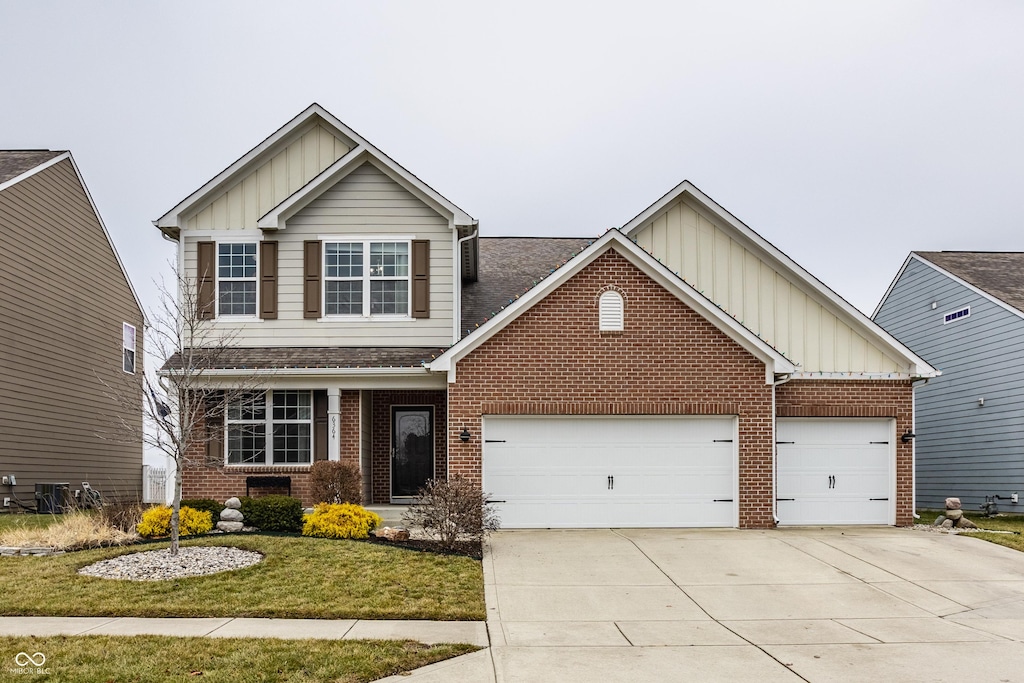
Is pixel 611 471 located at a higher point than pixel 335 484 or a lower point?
higher

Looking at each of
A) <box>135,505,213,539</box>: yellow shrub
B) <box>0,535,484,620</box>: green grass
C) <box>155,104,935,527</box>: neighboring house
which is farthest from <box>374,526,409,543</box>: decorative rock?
<box>135,505,213,539</box>: yellow shrub

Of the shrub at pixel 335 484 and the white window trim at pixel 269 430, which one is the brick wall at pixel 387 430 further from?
the shrub at pixel 335 484

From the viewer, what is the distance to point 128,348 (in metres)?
27.1

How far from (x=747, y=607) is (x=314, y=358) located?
9.81 metres

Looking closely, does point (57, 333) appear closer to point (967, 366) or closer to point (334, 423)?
point (334, 423)

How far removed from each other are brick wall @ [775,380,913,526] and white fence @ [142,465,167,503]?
19.0m

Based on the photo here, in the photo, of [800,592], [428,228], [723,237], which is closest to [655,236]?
[723,237]

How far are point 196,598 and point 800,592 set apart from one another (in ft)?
24.2

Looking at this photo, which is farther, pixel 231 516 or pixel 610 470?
pixel 610 470

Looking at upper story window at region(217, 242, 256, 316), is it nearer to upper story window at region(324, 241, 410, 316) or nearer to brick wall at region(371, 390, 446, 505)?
upper story window at region(324, 241, 410, 316)

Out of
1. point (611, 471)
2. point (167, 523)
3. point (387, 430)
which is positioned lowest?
point (167, 523)

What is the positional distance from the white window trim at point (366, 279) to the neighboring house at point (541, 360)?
4 cm

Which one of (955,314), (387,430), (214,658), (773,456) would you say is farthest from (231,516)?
(955,314)

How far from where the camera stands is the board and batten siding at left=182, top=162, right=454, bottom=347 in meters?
18.5
